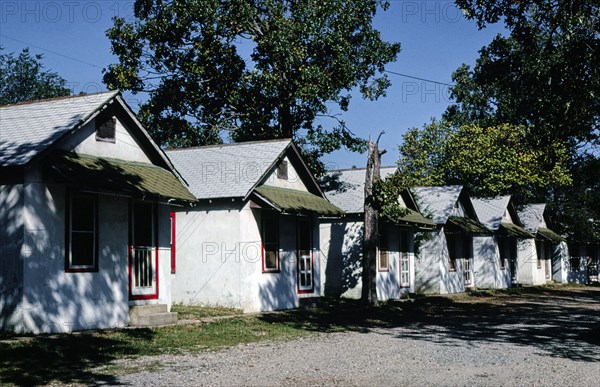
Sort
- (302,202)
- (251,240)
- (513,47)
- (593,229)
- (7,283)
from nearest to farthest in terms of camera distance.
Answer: (7,283)
(251,240)
(302,202)
(593,229)
(513,47)

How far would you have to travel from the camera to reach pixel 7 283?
15.8 metres

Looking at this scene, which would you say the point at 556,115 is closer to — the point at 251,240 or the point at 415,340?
the point at 415,340

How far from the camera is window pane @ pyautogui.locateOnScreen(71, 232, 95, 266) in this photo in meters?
17.1

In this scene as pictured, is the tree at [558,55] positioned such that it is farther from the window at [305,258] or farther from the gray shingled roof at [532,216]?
the gray shingled roof at [532,216]

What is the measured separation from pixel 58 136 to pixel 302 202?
10641 mm

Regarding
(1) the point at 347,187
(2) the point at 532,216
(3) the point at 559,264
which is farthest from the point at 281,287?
(3) the point at 559,264

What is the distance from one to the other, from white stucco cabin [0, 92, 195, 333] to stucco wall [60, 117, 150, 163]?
0.03 metres

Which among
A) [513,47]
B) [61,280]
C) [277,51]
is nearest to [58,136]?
[61,280]

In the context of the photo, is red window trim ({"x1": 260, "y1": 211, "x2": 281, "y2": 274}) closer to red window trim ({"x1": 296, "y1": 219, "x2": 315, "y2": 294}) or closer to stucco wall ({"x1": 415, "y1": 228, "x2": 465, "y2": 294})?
red window trim ({"x1": 296, "y1": 219, "x2": 315, "y2": 294})

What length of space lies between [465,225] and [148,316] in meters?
23.8

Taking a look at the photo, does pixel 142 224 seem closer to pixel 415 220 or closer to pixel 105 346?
pixel 105 346

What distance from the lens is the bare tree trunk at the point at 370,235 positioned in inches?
1089

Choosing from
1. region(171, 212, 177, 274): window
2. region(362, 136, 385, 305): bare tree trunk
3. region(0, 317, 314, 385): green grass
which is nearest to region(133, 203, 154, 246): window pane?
region(0, 317, 314, 385): green grass

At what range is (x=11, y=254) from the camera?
51.9ft
